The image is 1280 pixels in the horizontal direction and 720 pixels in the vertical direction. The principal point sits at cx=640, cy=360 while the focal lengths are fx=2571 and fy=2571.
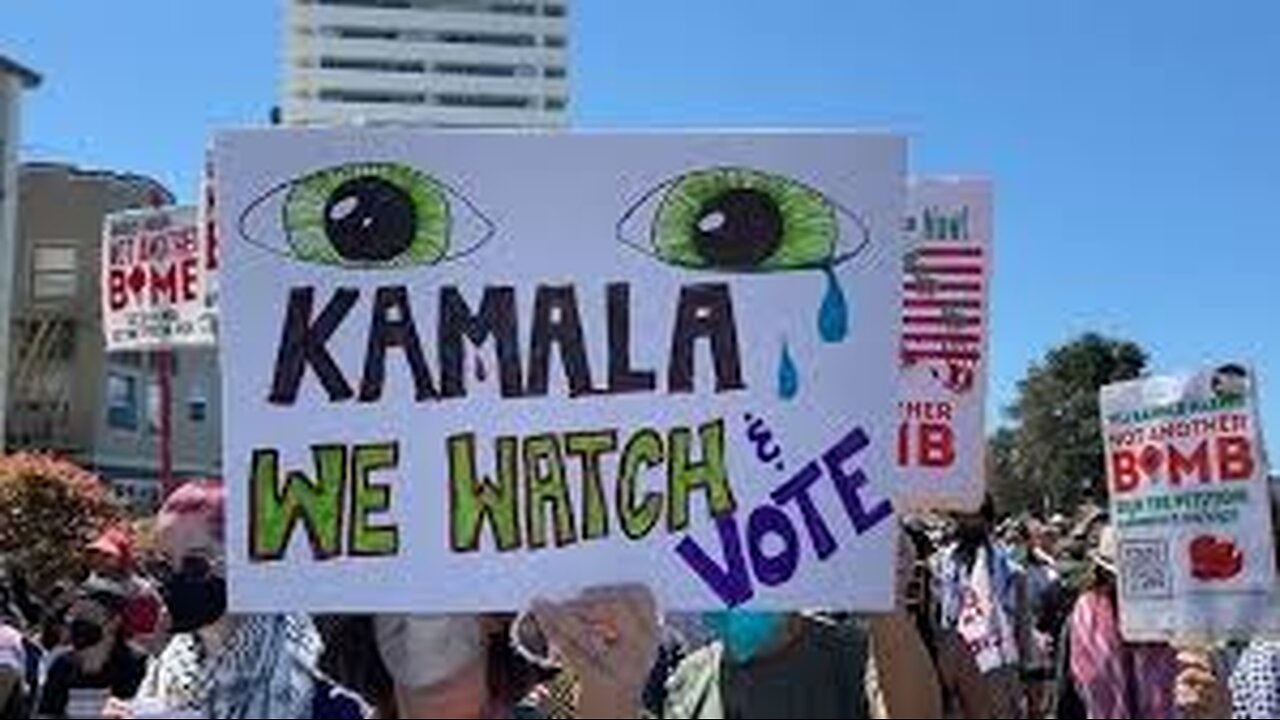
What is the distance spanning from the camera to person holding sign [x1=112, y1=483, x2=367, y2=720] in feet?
18.9

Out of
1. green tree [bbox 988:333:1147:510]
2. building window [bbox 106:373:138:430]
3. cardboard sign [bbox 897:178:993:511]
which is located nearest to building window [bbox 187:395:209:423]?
building window [bbox 106:373:138:430]

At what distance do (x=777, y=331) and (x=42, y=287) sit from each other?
66.2 metres

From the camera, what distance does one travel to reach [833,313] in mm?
4824

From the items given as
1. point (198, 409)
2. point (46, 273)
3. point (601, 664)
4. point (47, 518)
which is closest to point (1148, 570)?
point (601, 664)

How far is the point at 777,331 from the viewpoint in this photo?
4.83m

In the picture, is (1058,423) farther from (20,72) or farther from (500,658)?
(500,658)

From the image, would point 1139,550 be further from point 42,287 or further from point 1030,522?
point 42,287

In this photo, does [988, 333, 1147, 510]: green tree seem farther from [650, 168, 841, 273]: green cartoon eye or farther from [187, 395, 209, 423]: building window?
[650, 168, 841, 273]: green cartoon eye

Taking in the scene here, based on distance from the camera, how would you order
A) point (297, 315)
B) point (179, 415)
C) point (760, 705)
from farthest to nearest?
point (179, 415) → point (760, 705) → point (297, 315)

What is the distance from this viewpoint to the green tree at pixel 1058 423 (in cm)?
6900

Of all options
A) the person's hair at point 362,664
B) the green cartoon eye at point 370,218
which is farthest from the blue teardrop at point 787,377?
the person's hair at point 362,664

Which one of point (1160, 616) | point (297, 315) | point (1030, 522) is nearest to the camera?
point (297, 315)

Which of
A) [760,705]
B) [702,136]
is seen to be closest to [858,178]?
[702,136]

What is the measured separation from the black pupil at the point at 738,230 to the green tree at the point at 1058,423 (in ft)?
195
